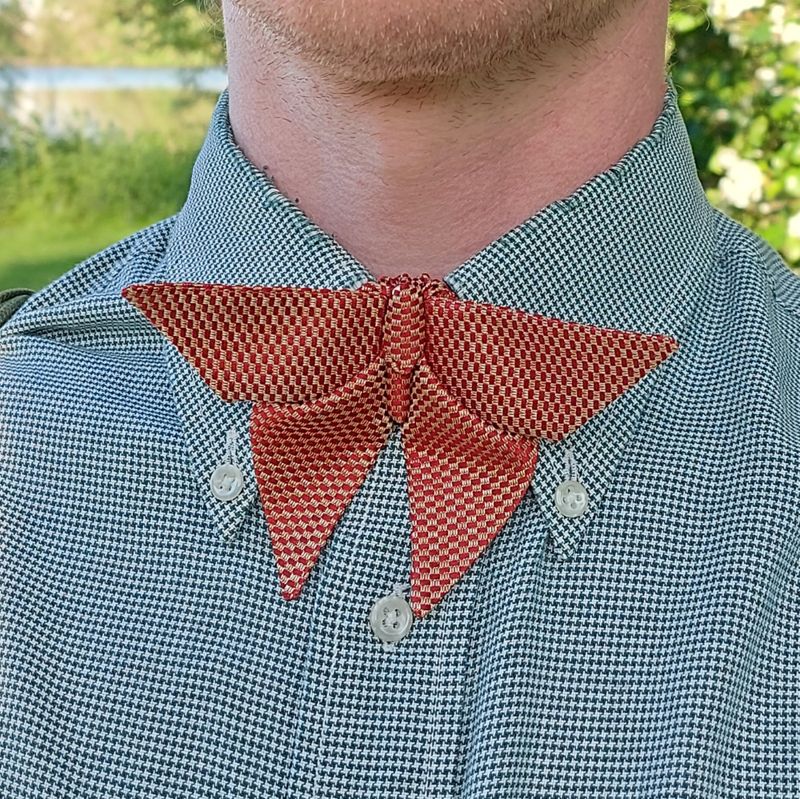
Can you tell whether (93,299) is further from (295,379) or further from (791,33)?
(791,33)

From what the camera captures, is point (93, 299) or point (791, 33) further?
point (791, 33)

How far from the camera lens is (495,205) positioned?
33.9 inches

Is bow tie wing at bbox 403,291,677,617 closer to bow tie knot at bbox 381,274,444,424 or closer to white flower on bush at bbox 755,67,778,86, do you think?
bow tie knot at bbox 381,274,444,424

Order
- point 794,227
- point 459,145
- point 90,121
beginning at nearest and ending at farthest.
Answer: point 459,145, point 794,227, point 90,121

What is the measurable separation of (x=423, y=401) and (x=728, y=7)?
2027 mm

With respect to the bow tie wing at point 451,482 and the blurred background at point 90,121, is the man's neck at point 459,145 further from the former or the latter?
the blurred background at point 90,121

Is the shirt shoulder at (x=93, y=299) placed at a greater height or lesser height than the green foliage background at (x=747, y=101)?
greater

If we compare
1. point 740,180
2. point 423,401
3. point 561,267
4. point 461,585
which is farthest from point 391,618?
point 740,180

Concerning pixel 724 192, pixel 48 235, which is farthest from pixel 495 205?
pixel 48 235

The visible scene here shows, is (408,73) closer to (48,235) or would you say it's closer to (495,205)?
(495,205)

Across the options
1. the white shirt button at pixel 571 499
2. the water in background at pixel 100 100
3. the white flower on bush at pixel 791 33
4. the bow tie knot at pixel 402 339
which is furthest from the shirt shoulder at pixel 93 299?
the water in background at pixel 100 100

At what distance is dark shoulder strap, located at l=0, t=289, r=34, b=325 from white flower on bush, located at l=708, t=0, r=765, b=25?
191 centimetres

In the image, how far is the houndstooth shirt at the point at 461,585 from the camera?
71 centimetres

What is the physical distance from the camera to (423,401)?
2.54 feet
